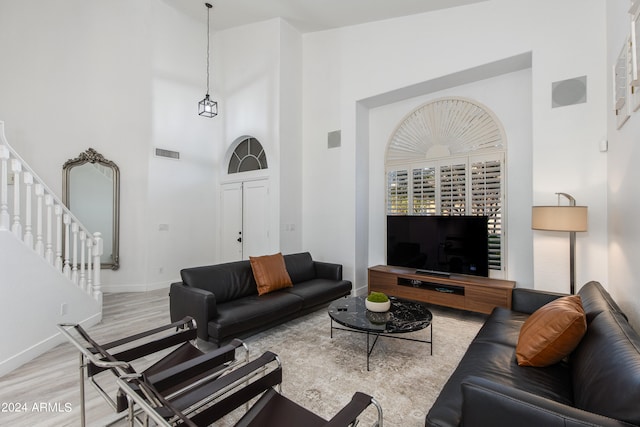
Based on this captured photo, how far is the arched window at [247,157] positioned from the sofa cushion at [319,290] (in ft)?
8.98

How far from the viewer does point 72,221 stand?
3.81 m

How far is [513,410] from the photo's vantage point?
1.21 metres

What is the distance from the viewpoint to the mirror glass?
529cm

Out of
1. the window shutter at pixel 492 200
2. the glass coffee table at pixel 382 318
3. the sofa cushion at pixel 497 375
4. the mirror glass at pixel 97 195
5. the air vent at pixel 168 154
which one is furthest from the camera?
the air vent at pixel 168 154

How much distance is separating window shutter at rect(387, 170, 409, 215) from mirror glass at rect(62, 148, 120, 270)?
494 centimetres

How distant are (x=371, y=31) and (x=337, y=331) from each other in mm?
4736

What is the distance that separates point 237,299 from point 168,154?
3787 millimetres

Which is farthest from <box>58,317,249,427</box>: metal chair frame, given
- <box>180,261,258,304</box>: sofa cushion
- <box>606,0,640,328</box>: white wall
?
<box>606,0,640,328</box>: white wall

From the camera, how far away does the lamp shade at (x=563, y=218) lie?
9.57ft

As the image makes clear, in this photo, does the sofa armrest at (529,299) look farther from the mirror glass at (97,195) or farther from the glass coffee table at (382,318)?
the mirror glass at (97,195)

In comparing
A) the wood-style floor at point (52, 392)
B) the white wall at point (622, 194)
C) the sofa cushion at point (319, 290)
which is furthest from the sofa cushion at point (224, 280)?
the white wall at point (622, 194)

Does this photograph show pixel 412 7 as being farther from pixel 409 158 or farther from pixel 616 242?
pixel 616 242

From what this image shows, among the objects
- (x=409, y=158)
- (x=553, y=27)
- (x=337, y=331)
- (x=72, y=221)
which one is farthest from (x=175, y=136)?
(x=553, y=27)

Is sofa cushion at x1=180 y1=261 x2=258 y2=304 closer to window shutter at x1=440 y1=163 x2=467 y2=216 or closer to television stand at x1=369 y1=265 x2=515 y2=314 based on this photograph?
television stand at x1=369 y1=265 x2=515 y2=314
